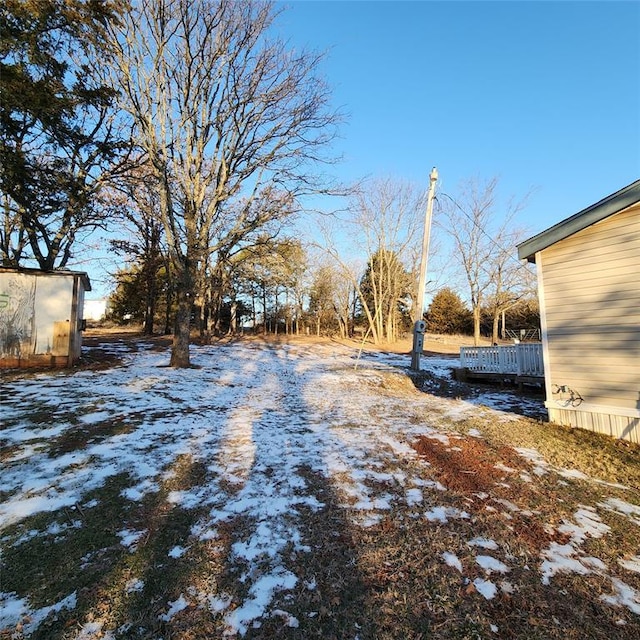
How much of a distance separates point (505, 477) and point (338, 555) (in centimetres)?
244

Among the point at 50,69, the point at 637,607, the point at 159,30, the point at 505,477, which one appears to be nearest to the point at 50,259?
the point at 50,69

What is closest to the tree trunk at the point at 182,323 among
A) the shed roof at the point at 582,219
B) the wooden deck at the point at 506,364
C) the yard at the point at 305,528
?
the yard at the point at 305,528

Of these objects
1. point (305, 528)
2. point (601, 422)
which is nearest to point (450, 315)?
point (601, 422)

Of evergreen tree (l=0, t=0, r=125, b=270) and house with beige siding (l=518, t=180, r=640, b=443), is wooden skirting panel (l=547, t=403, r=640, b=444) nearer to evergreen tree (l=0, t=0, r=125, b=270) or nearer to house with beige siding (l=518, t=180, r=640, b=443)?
house with beige siding (l=518, t=180, r=640, b=443)

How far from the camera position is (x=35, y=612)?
195 cm

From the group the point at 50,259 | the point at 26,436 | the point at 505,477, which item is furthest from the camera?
the point at 50,259

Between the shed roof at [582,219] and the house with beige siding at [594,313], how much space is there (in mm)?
13

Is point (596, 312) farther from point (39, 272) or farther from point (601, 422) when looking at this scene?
point (39, 272)

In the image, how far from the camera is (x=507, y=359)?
1069 centimetres

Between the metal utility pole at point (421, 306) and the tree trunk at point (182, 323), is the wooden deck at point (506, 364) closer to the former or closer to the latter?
the metal utility pole at point (421, 306)

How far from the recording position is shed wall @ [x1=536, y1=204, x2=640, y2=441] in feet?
17.7

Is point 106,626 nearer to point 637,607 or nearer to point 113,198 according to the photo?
point 637,607

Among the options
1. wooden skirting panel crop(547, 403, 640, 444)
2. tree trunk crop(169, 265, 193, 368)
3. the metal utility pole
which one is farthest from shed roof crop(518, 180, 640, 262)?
tree trunk crop(169, 265, 193, 368)

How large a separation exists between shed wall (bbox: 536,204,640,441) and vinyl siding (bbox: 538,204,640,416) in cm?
1
